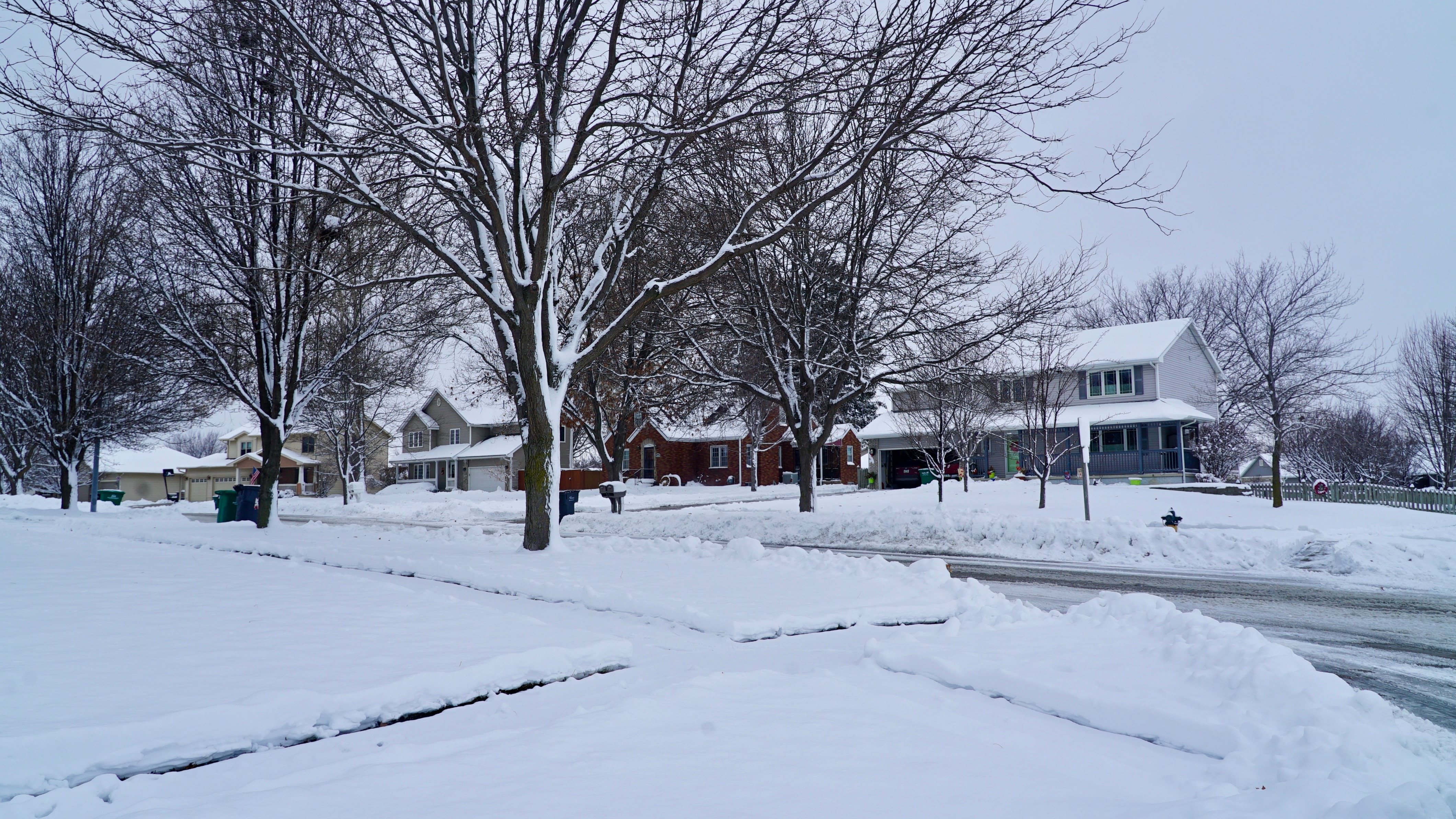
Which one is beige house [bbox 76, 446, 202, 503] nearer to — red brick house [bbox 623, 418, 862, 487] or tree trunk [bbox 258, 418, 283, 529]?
red brick house [bbox 623, 418, 862, 487]

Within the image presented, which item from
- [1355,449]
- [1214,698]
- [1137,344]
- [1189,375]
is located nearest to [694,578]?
[1214,698]

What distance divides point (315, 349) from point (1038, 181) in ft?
58.8

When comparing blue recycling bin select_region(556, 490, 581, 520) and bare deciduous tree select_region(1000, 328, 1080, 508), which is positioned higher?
bare deciduous tree select_region(1000, 328, 1080, 508)

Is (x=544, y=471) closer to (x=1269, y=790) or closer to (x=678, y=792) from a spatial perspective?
(x=678, y=792)

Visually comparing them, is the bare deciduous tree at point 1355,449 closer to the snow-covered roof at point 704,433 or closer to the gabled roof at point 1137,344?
the gabled roof at point 1137,344

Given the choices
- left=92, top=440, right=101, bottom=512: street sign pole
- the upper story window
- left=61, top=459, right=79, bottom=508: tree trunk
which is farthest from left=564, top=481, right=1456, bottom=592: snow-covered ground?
left=61, top=459, right=79, bottom=508: tree trunk

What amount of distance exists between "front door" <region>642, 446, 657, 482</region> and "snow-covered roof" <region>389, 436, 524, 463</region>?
865cm

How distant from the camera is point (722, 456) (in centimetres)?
5406

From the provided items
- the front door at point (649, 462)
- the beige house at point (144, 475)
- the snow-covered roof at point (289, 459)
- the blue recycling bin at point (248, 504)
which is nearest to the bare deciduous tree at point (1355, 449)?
the front door at point (649, 462)

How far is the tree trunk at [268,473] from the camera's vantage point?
17766 mm

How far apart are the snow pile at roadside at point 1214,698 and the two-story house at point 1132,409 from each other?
28130mm

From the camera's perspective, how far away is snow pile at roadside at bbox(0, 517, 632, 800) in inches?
151

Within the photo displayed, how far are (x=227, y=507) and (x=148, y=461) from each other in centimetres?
5306

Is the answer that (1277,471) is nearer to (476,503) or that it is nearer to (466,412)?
(476,503)
